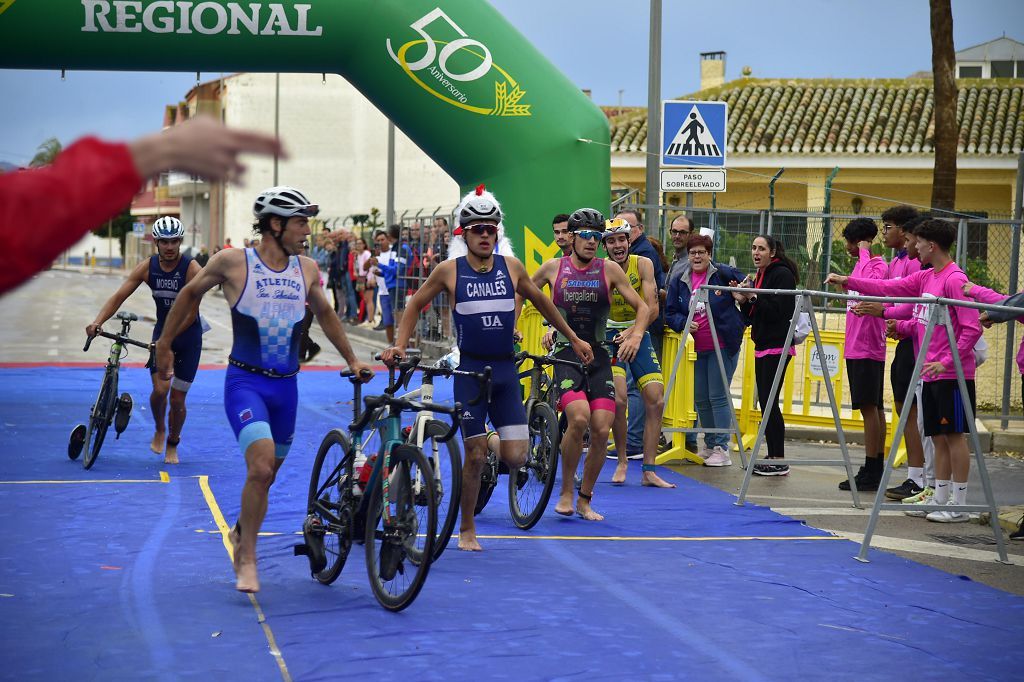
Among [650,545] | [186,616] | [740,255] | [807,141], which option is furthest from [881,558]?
[807,141]

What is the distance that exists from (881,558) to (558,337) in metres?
2.74

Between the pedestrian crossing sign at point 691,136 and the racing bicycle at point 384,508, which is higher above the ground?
the pedestrian crossing sign at point 691,136

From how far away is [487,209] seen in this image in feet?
24.2

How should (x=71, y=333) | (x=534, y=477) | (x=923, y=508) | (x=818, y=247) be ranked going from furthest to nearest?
(x=71, y=333), (x=818, y=247), (x=534, y=477), (x=923, y=508)

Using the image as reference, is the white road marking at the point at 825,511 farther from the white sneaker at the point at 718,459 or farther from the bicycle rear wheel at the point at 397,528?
the bicycle rear wheel at the point at 397,528

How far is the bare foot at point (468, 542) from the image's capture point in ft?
25.6

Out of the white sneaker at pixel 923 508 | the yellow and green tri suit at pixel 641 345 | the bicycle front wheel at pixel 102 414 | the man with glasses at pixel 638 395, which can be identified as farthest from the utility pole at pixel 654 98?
the bicycle front wheel at pixel 102 414

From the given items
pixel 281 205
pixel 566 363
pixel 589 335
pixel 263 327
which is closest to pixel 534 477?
pixel 566 363

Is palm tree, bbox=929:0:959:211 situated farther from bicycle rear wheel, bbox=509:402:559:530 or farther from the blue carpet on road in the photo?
the blue carpet on road

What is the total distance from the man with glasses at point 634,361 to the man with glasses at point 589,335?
0.38m

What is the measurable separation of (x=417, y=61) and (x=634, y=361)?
181 inches

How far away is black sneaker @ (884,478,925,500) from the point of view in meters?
Result: 9.88

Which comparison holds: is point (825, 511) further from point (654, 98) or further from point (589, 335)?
point (654, 98)

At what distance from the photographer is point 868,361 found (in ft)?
33.9
